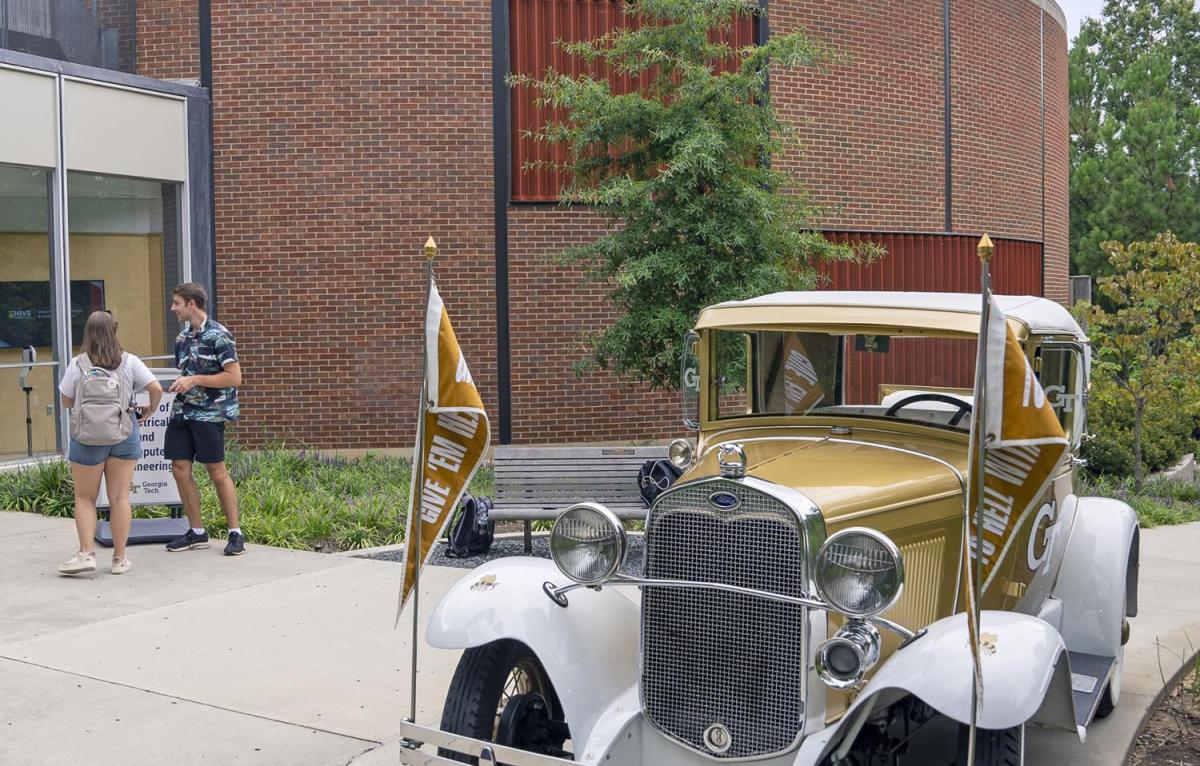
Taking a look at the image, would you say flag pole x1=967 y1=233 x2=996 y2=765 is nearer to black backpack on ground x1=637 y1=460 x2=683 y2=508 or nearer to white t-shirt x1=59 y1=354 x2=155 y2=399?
black backpack on ground x1=637 y1=460 x2=683 y2=508

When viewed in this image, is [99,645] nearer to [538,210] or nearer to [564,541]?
[564,541]

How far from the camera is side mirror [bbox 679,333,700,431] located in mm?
5344

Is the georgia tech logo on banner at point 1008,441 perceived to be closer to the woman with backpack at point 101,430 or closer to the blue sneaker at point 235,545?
the woman with backpack at point 101,430

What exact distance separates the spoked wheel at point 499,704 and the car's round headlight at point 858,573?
1.17 m

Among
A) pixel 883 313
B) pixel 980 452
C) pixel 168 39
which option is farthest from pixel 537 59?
pixel 980 452

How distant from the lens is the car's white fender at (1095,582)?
5211 millimetres

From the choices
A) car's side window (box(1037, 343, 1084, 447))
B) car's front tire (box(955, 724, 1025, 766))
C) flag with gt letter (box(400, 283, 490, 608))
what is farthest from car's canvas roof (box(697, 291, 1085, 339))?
car's front tire (box(955, 724, 1025, 766))

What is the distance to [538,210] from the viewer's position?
14.5 meters

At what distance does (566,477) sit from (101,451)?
9.99 ft

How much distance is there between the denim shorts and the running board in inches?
223

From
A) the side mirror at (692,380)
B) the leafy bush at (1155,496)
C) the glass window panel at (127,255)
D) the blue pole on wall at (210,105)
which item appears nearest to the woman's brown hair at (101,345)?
the side mirror at (692,380)

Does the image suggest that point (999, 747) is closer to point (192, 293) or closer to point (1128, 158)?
point (192, 293)

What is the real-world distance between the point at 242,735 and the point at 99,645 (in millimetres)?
1643

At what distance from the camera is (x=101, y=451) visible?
7.63 metres
